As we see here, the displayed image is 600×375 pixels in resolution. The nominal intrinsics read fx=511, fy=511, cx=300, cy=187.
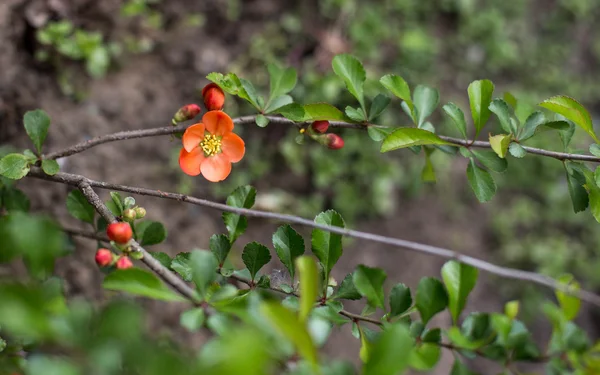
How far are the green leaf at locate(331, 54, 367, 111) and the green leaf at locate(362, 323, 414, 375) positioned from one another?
0.62 metres

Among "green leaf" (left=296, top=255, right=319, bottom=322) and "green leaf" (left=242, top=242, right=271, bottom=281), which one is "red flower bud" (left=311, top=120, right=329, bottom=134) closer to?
"green leaf" (left=242, top=242, right=271, bottom=281)

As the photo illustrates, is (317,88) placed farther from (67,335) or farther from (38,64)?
(67,335)

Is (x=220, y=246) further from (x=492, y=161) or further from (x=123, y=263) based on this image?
(x=492, y=161)

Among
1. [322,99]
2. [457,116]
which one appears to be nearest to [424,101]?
[457,116]

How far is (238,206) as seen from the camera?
1.15 metres

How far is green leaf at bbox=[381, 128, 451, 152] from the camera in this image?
42.3 inches

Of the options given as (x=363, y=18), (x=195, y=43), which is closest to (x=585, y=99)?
(x=363, y=18)

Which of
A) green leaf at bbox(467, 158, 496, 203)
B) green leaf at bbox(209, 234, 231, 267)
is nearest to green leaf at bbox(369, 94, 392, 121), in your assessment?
green leaf at bbox(467, 158, 496, 203)

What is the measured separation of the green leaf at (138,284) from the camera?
2.57 feet

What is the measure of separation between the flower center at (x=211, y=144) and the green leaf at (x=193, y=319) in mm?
518

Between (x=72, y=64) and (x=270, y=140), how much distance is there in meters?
1.01

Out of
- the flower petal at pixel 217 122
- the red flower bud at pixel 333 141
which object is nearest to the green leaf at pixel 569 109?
the red flower bud at pixel 333 141

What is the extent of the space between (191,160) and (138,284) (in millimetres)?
517

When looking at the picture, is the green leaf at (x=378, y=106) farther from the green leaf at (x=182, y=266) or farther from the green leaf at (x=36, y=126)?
the green leaf at (x=36, y=126)
